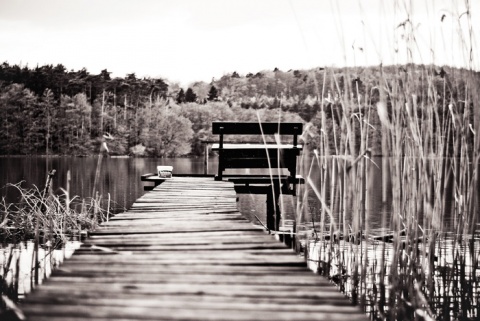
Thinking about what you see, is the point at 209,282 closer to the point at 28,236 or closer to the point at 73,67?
the point at 28,236

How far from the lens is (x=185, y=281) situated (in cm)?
178

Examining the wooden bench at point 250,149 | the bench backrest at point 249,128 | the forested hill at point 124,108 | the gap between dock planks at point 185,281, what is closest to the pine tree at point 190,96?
the forested hill at point 124,108

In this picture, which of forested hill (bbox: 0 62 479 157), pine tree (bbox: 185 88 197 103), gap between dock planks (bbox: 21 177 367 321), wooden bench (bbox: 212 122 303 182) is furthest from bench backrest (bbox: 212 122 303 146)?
pine tree (bbox: 185 88 197 103)

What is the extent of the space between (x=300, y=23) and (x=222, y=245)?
41.5 inches

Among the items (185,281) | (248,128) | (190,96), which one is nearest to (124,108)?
(190,96)

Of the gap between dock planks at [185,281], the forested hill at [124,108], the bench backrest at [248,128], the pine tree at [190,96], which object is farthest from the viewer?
the pine tree at [190,96]

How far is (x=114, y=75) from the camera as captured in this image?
54.7 meters

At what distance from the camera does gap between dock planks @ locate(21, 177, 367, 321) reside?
1498mm

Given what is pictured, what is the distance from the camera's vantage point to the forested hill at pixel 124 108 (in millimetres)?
43469

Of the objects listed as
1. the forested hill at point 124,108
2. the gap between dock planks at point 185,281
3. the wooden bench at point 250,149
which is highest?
the forested hill at point 124,108

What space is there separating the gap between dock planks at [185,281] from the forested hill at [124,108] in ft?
119

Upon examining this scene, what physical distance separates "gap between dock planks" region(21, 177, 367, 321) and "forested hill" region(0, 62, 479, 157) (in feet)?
119

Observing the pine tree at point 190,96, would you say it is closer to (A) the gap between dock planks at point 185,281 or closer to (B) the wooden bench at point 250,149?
(B) the wooden bench at point 250,149

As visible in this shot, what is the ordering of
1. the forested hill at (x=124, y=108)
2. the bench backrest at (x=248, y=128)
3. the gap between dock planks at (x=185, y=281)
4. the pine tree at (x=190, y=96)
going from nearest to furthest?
the gap between dock planks at (x=185, y=281), the bench backrest at (x=248, y=128), the forested hill at (x=124, y=108), the pine tree at (x=190, y=96)
